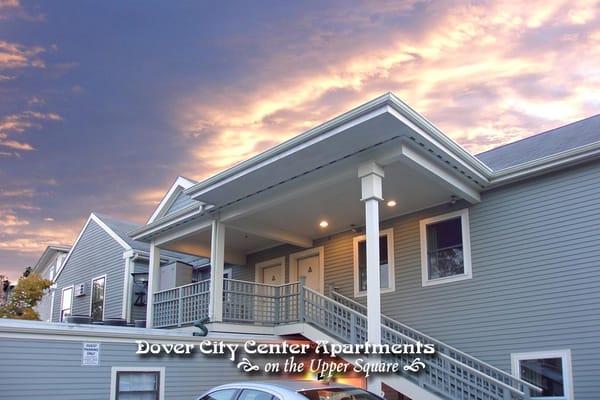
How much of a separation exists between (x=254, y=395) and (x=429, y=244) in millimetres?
6661

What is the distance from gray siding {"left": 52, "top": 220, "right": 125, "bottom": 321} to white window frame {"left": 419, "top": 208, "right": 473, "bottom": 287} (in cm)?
1163

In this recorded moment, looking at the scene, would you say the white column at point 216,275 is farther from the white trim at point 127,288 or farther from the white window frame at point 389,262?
the white trim at point 127,288

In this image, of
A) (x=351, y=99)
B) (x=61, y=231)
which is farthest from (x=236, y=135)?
(x=61, y=231)

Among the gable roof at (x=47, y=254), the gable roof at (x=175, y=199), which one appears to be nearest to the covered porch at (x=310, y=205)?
the gable roof at (x=175, y=199)

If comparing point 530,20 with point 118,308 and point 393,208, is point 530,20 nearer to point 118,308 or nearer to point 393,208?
point 393,208

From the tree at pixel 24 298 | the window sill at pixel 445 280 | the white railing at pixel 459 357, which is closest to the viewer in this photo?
the white railing at pixel 459 357

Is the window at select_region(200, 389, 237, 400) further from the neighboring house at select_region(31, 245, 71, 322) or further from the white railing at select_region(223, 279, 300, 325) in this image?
the neighboring house at select_region(31, 245, 71, 322)

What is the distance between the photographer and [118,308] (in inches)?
787

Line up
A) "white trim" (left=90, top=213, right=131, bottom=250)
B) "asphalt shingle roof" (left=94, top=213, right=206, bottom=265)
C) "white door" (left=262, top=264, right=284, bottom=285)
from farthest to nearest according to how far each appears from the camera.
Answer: "white trim" (left=90, top=213, right=131, bottom=250) → "asphalt shingle roof" (left=94, top=213, right=206, bottom=265) → "white door" (left=262, top=264, right=284, bottom=285)

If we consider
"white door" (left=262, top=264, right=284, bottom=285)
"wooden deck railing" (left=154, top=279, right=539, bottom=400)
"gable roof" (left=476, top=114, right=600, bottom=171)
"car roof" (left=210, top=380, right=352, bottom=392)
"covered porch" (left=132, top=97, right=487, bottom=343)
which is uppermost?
"gable roof" (left=476, top=114, right=600, bottom=171)

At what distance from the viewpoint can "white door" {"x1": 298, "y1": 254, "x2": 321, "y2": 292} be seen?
48.3 feet

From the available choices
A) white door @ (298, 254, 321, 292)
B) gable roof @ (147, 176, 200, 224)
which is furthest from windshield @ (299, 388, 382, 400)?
gable roof @ (147, 176, 200, 224)

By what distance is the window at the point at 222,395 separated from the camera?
23.0 feet

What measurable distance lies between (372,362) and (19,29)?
37.5ft
